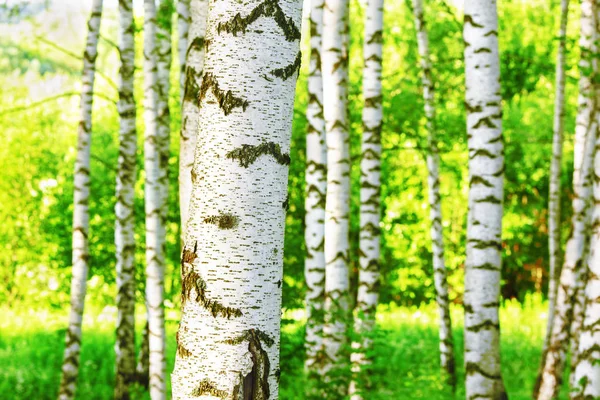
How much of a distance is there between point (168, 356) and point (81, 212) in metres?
5.54

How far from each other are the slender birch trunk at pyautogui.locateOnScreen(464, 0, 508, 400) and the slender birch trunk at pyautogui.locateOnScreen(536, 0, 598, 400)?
3.42m

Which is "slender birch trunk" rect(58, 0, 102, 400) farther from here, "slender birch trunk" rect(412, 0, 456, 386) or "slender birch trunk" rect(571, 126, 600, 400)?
"slender birch trunk" rect(571, 126, 600, 400)

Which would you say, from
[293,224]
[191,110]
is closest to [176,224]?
[293,224]

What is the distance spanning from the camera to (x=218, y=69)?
246 cm

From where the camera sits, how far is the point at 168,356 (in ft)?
45.4

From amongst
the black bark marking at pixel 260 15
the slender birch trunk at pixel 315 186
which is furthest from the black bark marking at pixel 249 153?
the slender birch trunk at pixel 315 186

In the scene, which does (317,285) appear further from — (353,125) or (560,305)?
(353,125)

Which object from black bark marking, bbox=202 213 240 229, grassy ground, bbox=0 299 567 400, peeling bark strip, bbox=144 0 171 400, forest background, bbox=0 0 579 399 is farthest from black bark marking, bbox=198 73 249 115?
forest background, bbox=0 0 579 399

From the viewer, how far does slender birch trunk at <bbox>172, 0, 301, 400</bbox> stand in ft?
7.80

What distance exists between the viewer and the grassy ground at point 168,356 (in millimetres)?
11080

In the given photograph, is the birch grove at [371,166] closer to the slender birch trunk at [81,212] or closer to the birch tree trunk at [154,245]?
the birch tree trunk at [154,245]

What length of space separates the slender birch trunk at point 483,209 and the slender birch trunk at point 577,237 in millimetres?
3422

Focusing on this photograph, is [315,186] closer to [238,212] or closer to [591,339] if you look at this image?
[591,339]

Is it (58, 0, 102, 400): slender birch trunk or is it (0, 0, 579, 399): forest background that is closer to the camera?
(58, 0, 102, 400): slender birch trunk
